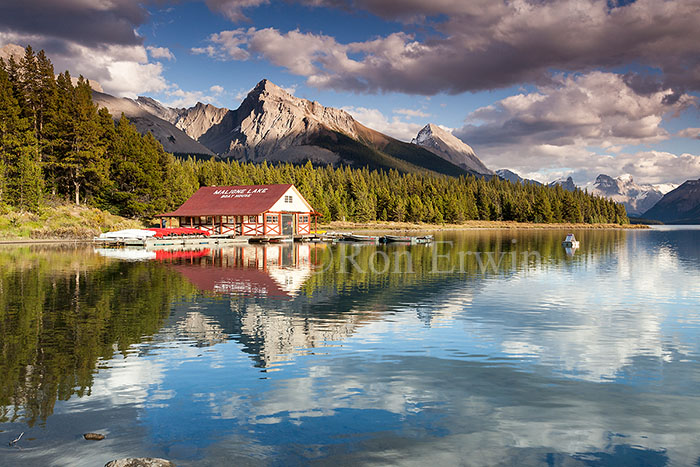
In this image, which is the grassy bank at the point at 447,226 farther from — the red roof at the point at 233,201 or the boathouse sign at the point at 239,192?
the red roof at the point at 233,201

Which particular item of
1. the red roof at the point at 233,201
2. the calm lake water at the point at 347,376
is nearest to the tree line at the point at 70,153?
the red roof at the point at 233,201

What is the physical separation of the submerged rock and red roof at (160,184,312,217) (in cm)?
6771

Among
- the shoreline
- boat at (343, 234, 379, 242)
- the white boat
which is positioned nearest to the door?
boat at (343, 234, 379, 242)

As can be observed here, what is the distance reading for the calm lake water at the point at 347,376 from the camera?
8.15m

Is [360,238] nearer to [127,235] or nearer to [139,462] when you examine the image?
[127,235]

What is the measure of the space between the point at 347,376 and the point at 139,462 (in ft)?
18.2

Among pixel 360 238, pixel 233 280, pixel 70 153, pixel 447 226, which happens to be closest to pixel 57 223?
pixel 70 153

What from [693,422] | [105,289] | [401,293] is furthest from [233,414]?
[105,289]

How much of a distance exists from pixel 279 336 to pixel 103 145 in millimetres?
77072

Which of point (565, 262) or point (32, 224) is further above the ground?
point (32, 224)

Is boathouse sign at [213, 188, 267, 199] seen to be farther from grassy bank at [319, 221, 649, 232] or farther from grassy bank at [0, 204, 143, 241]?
grassy bank at [319, 221, 649, 232]

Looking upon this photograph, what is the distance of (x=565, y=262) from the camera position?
44.2 meters

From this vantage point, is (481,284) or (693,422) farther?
(481,284)

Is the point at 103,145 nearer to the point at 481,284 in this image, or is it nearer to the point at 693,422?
the point at 481,284
